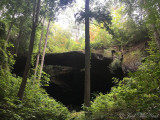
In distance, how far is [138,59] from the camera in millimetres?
10281

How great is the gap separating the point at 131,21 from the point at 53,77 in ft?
35.1

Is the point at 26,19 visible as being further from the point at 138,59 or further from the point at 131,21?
the point at 138,59

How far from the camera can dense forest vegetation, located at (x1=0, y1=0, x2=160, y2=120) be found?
2.96 metres

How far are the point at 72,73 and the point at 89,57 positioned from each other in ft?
24.8

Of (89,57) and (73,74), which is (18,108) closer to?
(89,57)

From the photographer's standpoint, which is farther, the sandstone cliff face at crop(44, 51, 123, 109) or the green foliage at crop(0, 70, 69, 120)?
the sandstone cliff face at crop(44, 51, 123, 109)

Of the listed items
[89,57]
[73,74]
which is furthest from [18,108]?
[73,74]

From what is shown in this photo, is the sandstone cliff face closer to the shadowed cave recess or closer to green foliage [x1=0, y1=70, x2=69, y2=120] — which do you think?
the shadowed cave recess

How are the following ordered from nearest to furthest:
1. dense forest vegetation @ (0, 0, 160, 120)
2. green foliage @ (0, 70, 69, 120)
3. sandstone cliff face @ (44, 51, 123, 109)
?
dense forest vegetation @ (0, 0, 160, 120), green foliage @ (0, 70, 69, 120), sandstone cliff face @ (44, 51, 123, 109)

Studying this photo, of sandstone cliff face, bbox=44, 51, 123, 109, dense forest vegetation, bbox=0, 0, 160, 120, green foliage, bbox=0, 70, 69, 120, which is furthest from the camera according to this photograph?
sandstone cliff face, bbox=44, 51, 123, 109

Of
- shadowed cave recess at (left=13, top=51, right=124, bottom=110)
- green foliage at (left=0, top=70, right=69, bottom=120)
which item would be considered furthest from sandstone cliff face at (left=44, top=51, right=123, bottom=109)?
green foliage at (left=0, top=70, right=69, bottom=120)

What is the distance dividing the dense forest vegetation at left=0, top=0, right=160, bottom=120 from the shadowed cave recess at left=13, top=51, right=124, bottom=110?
1.02m

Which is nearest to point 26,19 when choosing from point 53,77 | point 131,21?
point 53,77

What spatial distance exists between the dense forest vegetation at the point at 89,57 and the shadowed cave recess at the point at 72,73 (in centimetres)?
102
